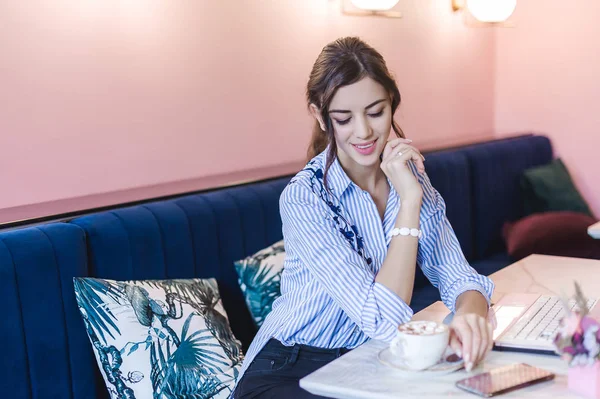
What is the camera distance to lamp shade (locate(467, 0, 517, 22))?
4090 mm

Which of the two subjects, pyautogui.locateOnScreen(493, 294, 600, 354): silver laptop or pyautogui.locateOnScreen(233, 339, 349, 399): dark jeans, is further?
pyautogui.locateOnScreen(233, 339, 349, 399): dark jeans

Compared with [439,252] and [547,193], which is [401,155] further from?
[547,193]

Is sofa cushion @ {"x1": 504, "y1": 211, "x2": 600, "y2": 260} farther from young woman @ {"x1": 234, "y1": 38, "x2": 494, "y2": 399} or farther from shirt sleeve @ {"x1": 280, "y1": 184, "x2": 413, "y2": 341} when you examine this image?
shirt sleeve @ {"x1": 280, "y1": 184, "x2": 413, "y2": 341}

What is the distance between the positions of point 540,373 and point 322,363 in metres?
0.60

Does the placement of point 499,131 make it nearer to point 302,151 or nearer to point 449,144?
point 449,144

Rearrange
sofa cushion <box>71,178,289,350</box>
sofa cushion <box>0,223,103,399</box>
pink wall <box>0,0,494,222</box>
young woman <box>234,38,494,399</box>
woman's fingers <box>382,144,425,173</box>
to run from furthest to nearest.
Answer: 1. pink wall <box>0,0,494,222</box>
2. sofa cushion <box>71,178,289,350</box>
3. sofa cushion <box>0,223,103,399</box>
4. woman's fingers <box>382,144,425,173</box>
5. young woman <box>234,38,494,399</box>

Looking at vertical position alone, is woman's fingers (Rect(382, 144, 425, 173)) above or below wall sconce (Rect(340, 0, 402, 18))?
below

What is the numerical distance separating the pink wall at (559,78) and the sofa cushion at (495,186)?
0.41 m

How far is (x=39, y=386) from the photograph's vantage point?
1.98 metres

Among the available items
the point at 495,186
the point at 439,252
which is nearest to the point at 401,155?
the point at 439,252

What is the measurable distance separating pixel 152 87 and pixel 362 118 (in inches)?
44.6

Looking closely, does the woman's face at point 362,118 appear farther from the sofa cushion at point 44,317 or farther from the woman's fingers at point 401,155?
the sofa cushion at point 44,317

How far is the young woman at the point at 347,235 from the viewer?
1674mm

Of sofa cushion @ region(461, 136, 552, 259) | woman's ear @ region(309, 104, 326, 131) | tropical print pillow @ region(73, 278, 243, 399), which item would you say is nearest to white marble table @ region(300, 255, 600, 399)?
woman's ear @ region(309, 104, 326, 131)
